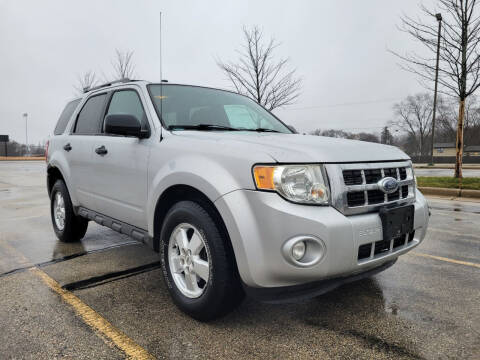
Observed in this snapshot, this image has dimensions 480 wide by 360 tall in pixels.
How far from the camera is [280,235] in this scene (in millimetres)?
2170

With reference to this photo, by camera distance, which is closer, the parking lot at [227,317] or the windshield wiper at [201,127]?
the parking lot at [227,317]

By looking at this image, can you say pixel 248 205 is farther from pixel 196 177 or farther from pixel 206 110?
pixel 206 110

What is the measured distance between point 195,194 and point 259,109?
1825mm

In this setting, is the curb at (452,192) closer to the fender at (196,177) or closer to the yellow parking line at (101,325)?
the fender at (196,177)

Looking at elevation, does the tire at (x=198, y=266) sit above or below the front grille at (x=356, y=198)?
below

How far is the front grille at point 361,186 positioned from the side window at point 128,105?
5.74 ft

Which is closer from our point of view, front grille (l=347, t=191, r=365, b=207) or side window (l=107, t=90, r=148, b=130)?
front grille (l=347, t=191, r=365, b=207)

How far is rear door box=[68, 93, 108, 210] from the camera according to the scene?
401cm

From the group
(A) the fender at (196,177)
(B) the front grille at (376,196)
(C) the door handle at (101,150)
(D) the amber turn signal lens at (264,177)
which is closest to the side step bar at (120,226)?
(A) the fender at (196,177)

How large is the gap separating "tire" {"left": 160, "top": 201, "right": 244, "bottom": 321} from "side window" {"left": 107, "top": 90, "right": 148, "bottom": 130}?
1.04m

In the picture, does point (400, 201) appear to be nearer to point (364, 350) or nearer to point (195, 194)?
point (364, 350)

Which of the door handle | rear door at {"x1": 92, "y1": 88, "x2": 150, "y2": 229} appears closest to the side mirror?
rear door at {"x1": 92, "y1": 88, "x2": 150, "y2": 229}

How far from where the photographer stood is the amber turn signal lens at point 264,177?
7.36 ft

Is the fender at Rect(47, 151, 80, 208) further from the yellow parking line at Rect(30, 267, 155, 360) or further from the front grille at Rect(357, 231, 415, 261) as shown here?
the front grille at Rect(357, 231, 415, 261)
